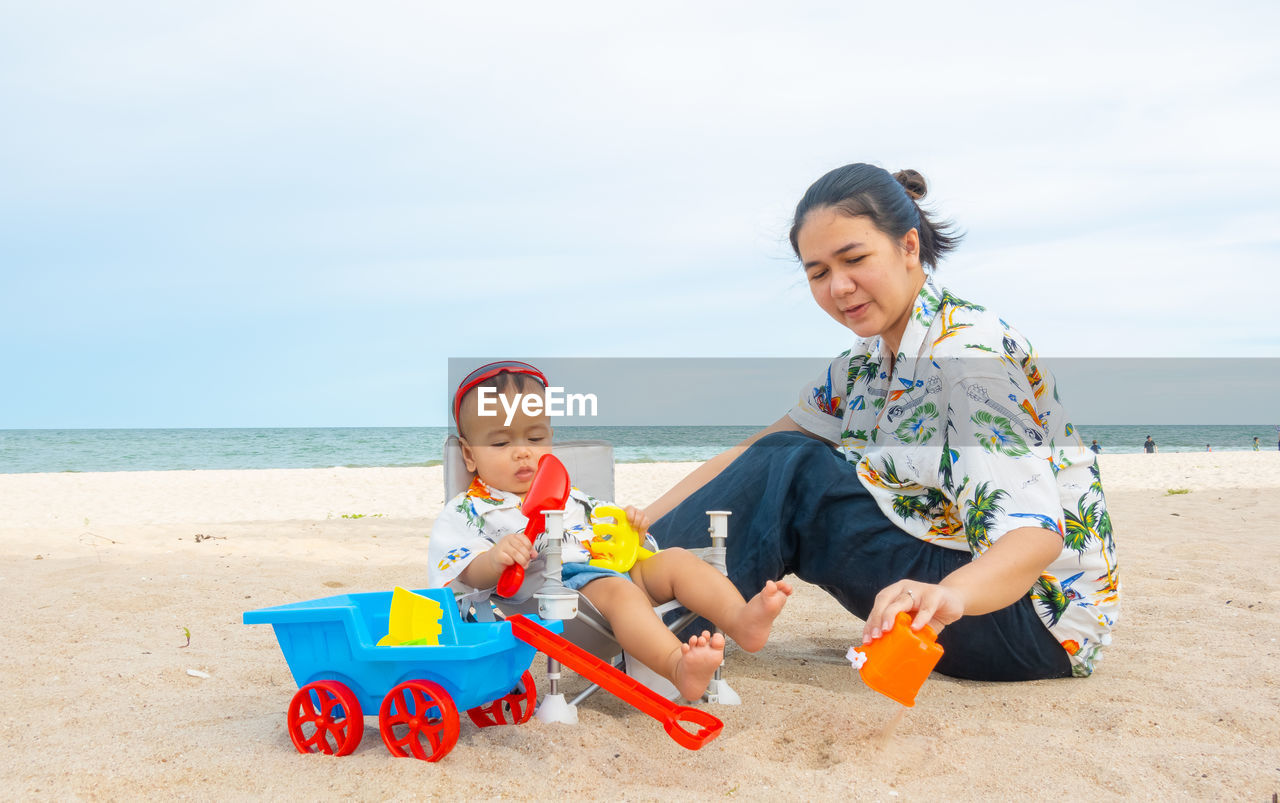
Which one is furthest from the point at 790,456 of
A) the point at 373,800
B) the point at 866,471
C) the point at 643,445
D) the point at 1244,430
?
the point at 1244,430

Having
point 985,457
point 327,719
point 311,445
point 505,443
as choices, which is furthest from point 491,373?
point 311,445

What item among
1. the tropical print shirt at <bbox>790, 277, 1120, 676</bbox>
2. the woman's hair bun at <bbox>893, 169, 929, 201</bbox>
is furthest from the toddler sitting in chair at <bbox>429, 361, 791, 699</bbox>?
the woman's hair bun at <bbox>893, 169, 929, 201</bbox>

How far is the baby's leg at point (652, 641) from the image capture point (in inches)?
72.4

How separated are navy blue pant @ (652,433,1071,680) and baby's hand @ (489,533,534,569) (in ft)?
2.18

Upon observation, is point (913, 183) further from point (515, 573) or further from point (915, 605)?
point (515, 573)

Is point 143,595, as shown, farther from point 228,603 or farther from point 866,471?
point 866,471

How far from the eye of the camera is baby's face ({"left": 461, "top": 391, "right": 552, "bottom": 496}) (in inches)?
102

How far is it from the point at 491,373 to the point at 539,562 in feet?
1.89

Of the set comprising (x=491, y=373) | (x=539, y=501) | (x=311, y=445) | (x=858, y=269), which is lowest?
(x=311, y=445)

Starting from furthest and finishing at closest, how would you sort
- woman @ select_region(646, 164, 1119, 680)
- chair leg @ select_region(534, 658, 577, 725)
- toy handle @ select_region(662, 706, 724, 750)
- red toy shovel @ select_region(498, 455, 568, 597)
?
1. red toy shovel @ select_region(498, 455, 568, 597)
2. chair leg @ select_region(534, 658, 577, 725)
3. woman @ select_region(646, 164, 1119, 680)
4. toy handle @ select_region(662, 706, 724, 750)

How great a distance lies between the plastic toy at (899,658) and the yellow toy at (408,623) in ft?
3.16

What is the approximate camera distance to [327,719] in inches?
76.2

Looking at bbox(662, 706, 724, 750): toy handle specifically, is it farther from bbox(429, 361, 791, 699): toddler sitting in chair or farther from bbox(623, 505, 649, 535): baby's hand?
bbox(623, 505, 649, 535): baby's hand

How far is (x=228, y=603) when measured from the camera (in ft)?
12.1
